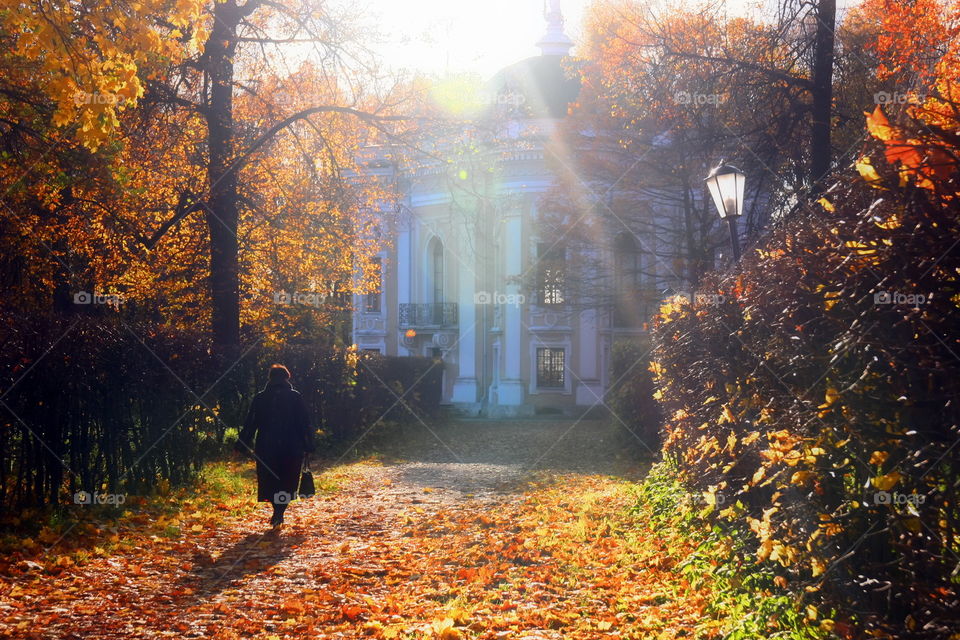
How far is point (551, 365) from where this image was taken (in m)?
35.8

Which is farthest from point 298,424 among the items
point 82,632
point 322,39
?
point 322,39

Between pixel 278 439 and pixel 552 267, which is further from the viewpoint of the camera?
pixel 552 267

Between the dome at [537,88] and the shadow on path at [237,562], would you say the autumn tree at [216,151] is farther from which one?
the dome at [537,88]

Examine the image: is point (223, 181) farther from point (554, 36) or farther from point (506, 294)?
point (554, 36)

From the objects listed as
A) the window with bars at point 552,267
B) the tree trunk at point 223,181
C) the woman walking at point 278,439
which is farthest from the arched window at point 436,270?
the woman walking at point 278,439

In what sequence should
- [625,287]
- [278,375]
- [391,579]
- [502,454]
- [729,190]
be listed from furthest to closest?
[625,287] → [502,454] → [729,190] → [278,375] → [391,579]

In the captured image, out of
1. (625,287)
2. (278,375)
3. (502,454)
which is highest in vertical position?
(625,287)

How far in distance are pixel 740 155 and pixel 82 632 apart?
514 inches

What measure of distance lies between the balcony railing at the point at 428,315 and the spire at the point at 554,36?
1114cm

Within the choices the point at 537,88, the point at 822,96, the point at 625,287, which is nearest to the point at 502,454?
the point at 625,287

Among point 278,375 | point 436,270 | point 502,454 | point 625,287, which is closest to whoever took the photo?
point 278,375

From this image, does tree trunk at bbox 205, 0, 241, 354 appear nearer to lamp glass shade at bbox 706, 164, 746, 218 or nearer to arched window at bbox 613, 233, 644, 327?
lamp glass shade at bbox 706, 164, 746, 218

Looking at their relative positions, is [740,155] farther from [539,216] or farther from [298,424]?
[539,216]

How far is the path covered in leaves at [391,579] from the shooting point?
5848 millimetres
